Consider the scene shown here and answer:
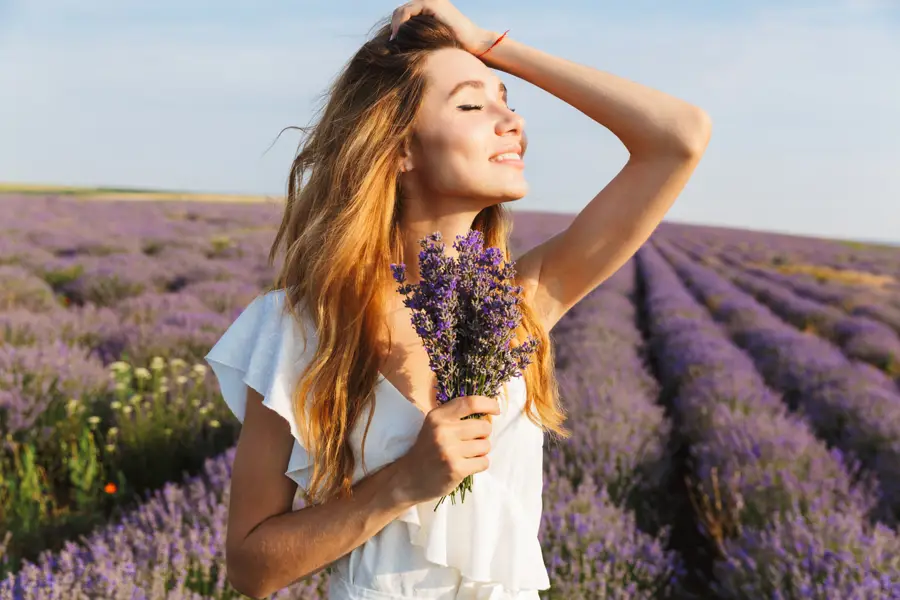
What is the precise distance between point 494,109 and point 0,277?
825cm

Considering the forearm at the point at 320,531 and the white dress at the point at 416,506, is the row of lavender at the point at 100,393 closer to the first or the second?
the white dress at the point at 416,506

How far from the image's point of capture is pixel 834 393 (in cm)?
575

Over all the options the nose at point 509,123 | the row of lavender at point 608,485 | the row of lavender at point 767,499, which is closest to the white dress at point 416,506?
the nose at point 509,123

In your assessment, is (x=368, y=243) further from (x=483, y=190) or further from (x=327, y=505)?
(x=327, y=505)

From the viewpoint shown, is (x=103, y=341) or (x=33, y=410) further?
(x=103, y=341)

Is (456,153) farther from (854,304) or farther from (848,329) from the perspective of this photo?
(854,304)

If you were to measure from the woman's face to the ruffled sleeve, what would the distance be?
14.7 inches

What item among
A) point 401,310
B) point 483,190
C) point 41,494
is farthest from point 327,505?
point 41,494

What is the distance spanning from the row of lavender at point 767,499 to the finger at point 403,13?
2.29m

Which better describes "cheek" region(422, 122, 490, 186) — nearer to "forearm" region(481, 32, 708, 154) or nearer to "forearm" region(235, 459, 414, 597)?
"forearm" region(481, 32, 708, 154)

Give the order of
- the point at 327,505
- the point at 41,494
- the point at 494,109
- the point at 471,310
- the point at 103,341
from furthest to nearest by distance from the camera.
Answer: the point at 103,341 → the point at 41,494 → the point at 494,109 → the point at 327,505 → the point at 471,310

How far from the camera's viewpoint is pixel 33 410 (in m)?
4.65

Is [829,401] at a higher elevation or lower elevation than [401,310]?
lower

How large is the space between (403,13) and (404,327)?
622mm
